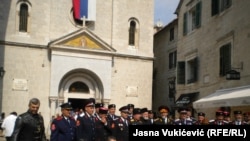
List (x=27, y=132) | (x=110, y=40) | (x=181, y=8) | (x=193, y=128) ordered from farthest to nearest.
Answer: (x=110, y=40)
(x=181, y=8)
(x=27, y=132)
(x=193, y=128)

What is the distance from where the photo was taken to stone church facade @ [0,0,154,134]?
26531mm

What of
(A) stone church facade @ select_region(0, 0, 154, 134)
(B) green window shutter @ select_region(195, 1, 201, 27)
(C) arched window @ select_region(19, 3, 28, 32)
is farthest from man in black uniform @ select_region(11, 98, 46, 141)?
(C) arched window @ select_region(19, 3, 28, 32)

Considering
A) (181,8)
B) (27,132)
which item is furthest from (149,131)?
(181,8)

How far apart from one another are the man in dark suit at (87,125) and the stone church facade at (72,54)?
A: 1679cm

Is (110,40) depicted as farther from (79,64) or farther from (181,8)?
(181,8)

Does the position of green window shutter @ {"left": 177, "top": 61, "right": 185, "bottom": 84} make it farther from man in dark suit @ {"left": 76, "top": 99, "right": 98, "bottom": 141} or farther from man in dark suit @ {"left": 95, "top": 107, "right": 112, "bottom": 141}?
man in dark suit @ {"left": 76, "top": 99, "right": 98, "bottom": 141}

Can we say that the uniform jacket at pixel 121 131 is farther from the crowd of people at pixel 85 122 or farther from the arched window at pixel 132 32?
the arched window at pixel 132 32

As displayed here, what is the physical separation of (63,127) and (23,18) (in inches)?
747

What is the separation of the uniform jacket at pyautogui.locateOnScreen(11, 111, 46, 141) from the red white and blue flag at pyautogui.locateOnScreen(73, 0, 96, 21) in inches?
811

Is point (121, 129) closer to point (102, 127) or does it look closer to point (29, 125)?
point (102, 127)

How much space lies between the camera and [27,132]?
8219 millimetres

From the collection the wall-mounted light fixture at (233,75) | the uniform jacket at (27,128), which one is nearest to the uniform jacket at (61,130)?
the uniform jacket at (27,128)

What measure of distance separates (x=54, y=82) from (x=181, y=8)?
30.2 ft

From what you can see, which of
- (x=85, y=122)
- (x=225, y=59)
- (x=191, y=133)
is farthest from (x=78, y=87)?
(x=191, y=133)
